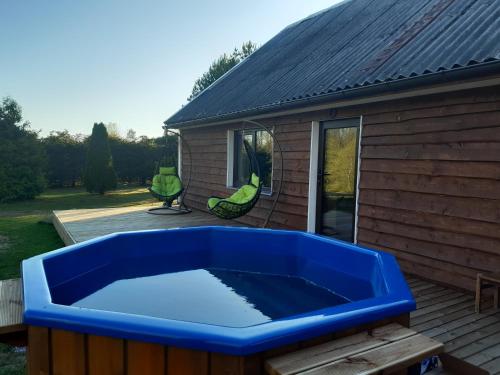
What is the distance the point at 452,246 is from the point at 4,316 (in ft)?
12.2

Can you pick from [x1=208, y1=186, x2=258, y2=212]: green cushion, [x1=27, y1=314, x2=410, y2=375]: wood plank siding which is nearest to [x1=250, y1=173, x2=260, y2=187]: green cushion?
[x1=208, y1=186, x2=258, y2=212]: green cushion

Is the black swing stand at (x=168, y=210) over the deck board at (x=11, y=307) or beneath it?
beneath

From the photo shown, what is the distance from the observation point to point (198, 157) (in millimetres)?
9117

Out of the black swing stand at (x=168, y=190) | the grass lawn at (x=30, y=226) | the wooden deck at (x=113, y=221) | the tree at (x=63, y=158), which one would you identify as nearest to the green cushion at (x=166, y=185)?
the black swing stand at (x=168, y=190)

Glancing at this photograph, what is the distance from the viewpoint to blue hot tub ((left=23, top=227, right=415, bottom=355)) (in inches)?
67.2

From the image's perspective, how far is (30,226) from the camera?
26.9 feet

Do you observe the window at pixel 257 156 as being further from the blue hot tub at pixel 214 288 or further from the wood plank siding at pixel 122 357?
the wood plank siding at pixel 122 357

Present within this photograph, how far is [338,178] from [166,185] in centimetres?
451

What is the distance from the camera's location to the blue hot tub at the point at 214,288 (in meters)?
1.71

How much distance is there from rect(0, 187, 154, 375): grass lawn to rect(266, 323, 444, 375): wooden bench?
7.05 feet

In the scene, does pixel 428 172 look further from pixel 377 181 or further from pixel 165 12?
pixel 165 12

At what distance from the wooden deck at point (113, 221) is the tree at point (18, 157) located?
28.0 ft

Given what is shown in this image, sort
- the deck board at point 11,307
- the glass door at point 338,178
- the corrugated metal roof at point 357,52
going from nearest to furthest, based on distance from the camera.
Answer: the deck board at point 11,307, the corrugated metal roof at point 357,52, the glass door at point 338,178

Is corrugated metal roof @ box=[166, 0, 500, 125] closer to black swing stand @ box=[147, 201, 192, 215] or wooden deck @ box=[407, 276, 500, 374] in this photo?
black swing stand @ box=[147, 201, 192, 215]
